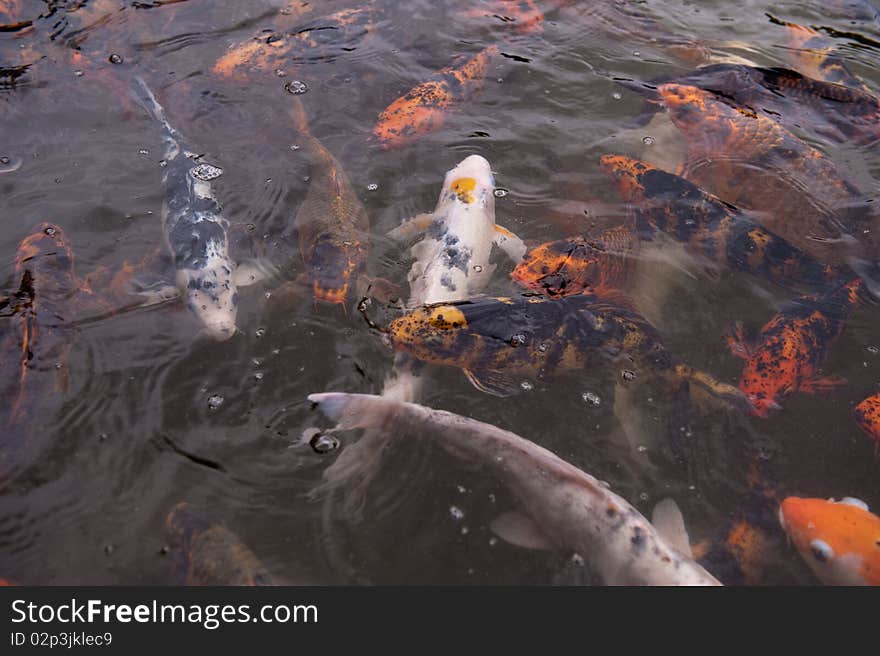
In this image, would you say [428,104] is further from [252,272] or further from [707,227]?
[707,227]

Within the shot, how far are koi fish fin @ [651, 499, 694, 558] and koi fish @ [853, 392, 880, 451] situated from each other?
151cm

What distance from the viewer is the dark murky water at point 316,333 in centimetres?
359

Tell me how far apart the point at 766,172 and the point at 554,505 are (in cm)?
417

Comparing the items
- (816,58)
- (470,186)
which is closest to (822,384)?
(470,186)

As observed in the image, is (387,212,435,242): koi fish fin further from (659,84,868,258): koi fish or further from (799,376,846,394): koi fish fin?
(799,376,846,394): koi fish fin

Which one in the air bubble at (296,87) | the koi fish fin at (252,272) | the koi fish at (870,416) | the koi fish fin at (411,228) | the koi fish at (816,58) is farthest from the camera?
the koi fish at (816,58)

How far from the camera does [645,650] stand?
3.13 metres

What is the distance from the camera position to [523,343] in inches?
168

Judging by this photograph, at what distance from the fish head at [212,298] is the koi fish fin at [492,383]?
1.73 meters

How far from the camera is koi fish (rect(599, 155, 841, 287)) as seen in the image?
199 inches

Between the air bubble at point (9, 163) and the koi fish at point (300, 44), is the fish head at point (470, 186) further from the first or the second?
the air bubble at point (9, 163)

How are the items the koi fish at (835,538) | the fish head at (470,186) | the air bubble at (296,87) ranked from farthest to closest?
the air bubble at (296,87) → the fish head at (470,186) → the koi fish at (835,538)

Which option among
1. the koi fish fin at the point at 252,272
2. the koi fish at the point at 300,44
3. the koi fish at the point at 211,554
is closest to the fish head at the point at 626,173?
the koi fish fin at the point at 252,272

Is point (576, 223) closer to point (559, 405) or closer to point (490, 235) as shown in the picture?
point (490, 235)
